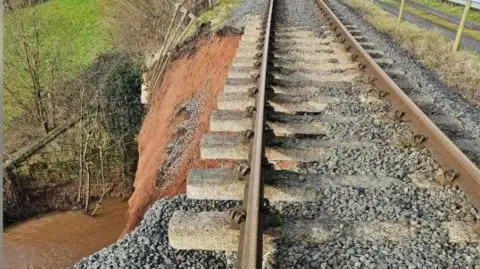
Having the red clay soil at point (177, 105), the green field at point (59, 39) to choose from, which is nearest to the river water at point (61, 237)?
the red clay soil at point (177, 105)

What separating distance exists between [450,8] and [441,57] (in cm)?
1565

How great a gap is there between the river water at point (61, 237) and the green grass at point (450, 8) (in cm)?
1738

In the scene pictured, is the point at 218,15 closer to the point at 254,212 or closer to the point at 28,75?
the point at 254,212

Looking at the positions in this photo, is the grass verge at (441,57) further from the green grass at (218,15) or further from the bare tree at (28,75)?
the bare tree at (28,75)

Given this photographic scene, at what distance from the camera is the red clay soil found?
22.6ft

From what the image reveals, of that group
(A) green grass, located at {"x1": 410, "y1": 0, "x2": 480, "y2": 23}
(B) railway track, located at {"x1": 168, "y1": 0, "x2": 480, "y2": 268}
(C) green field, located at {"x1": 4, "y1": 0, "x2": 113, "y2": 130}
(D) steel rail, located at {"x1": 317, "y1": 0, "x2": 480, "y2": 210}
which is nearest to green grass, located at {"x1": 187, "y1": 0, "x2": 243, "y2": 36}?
(B) railway track, located at {"x1": 168, "y1": 0, "x2": 480, "y2": 268}

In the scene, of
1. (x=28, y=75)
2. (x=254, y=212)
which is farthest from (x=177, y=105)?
(x=28, y=75)

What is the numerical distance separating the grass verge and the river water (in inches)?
410

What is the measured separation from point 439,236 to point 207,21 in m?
11.6

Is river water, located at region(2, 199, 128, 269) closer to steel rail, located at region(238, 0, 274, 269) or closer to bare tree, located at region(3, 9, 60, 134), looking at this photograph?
bare tree, located at region(3, 9, 60, 134)

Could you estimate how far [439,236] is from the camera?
3219 mm

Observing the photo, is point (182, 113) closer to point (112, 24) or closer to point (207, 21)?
point (207, 21)

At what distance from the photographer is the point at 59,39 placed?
97.0 feet

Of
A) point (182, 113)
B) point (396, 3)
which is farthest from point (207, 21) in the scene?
point (396, 3)
